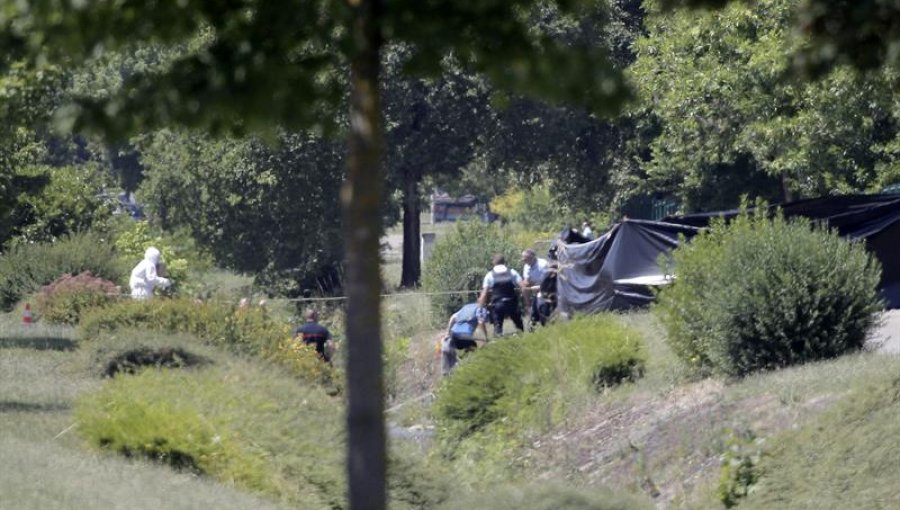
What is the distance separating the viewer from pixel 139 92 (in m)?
4.75

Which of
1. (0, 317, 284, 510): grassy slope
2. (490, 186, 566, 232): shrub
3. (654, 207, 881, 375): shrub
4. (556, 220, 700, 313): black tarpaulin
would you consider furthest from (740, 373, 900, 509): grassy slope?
(490, 186, 566, 232): shrub

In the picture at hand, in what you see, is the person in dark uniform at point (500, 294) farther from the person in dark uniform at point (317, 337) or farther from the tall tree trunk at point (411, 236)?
the tall tree trunk at point (411, 236)

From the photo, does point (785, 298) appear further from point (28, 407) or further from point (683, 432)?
point (28, 407)

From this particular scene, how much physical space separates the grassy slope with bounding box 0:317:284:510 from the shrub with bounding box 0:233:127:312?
1293cm

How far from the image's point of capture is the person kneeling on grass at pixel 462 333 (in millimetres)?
23094

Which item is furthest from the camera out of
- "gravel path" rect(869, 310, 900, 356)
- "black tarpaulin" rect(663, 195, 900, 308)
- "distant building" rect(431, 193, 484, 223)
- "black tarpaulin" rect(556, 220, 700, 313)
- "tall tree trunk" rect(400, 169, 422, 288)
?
"distant building" rect(431, 193, 484, 223)

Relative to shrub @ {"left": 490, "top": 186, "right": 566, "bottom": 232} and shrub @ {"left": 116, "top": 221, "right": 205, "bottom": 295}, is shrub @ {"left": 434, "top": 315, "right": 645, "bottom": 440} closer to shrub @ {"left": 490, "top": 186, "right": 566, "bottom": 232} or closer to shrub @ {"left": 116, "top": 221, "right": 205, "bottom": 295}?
shrub @ {"left": 116, "top": 221, "right": 205, "bottom": 295}

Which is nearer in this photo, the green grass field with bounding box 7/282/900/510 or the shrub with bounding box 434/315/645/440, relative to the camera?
Answer: the green grass field with bounding box 7/282/900/510

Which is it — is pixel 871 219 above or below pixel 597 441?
above

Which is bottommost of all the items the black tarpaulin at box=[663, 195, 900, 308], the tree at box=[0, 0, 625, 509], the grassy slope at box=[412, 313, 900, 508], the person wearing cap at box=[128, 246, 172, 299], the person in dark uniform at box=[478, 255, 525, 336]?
the grassy slope at box=[412, 313, 900, 508]

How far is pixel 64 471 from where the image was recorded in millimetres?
10047

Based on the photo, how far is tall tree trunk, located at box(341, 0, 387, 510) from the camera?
14.7 ft

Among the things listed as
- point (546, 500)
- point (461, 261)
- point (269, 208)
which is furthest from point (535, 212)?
point (546, 500)

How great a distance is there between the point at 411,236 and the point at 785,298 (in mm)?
26551
